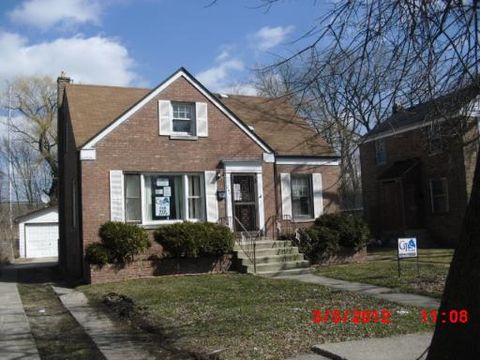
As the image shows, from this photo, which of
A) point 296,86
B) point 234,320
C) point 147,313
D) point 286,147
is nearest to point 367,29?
point 296,86

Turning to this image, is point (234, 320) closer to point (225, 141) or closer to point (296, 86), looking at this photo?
point (296, 86)

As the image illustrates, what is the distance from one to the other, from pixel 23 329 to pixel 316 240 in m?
11.1

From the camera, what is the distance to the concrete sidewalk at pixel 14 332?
321 inches

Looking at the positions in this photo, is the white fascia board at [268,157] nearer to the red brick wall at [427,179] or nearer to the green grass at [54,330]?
the red brick wall at [427,179]

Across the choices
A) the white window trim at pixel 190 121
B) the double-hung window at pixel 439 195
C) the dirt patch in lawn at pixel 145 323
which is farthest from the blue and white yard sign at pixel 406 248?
the double-hung window at pixel 439 195

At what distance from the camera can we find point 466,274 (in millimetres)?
4461

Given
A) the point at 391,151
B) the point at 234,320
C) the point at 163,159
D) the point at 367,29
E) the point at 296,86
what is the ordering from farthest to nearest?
1. the point at 391,151
2. the point at 163,159
3. the point at 234,320
4. the point at 296,86
5. the point at 367,29

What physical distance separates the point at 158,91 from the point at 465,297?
1607cm

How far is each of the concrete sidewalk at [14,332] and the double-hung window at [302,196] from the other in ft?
34.4

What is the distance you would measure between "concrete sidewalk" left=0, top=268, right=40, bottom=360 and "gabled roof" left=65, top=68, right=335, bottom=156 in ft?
19.8

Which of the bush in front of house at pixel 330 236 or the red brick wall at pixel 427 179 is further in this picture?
the red brick wall at pixel 427 179

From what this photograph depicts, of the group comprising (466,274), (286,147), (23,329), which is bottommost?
(23,329)

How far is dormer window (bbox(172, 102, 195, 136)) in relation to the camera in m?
19.8

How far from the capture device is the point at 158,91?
1936cm
